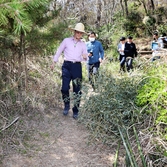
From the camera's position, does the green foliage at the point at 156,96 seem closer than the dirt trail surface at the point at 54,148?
Yes

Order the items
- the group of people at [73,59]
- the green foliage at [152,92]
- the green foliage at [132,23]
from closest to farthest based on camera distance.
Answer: the green foliage at [152,92] < the group of people at [73,59] < the green foliage at [132,23]

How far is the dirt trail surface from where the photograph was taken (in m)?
2.99

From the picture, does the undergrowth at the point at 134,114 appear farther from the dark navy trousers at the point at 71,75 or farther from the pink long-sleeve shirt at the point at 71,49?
the pink long-sleeve shirt at the point at 71,49

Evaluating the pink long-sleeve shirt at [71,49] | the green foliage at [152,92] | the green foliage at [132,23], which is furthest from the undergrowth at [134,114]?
the green foliage at [132,23]

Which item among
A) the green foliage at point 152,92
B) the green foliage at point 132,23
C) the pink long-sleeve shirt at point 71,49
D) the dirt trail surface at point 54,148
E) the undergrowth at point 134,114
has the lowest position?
the dirt trail surface at point 54,148

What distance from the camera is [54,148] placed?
10.9ft

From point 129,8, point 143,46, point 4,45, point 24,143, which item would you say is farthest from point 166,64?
point 129,8

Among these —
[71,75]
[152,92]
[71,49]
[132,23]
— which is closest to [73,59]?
[71,49]

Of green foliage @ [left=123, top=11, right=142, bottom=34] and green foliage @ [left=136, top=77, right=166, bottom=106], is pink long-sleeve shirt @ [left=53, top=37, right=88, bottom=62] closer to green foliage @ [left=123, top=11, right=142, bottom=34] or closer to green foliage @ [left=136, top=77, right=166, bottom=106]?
green foliage @ [left=136, top=77, right=166, bottom=106]

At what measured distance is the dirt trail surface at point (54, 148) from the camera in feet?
9.81

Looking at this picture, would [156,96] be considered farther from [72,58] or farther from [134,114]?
[72,58]

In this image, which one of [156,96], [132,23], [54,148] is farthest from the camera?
[132,23]

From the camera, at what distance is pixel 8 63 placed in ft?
14.5

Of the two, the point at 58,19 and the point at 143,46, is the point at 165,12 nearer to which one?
the point at 143,46
